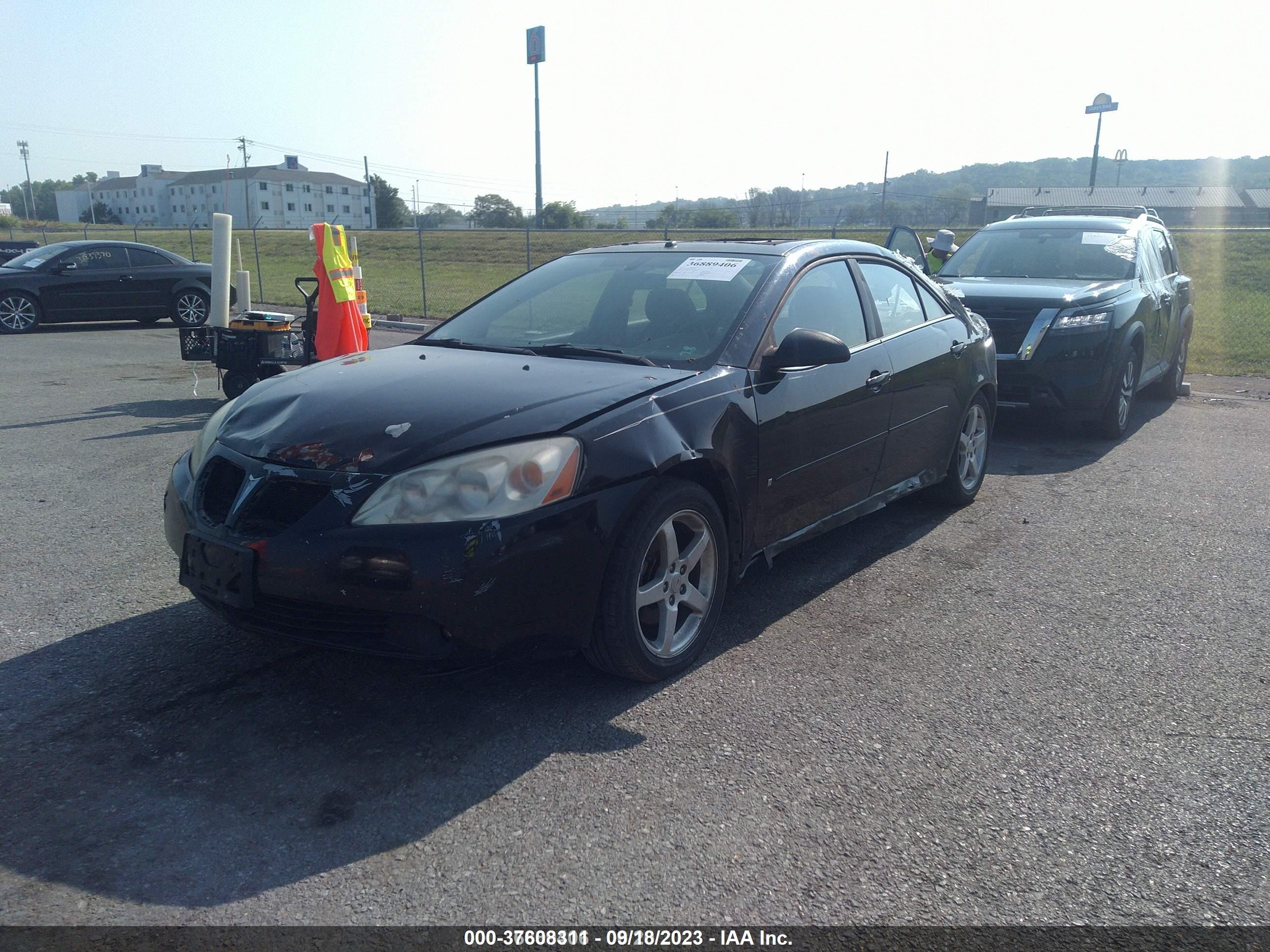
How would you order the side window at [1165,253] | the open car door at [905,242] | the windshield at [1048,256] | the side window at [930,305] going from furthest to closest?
1. the open car door at [905,242]
2. the side window at [1165,253]
3. the windshield at [1048,256]
4. the side window at [930,305]

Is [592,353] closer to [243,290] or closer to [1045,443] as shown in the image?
[1045,443]

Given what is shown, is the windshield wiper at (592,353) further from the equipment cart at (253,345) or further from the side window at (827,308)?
the equipment cart at (253,345)

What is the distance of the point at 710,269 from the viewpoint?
455 cm

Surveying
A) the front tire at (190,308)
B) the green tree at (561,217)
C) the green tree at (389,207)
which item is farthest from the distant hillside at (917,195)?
the green tree at (389,207)

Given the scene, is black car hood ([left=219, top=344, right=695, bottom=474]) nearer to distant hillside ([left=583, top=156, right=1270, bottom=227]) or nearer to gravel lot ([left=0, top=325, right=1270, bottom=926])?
gravel lot ([left=0, top=325, right=1270, bottom=926])

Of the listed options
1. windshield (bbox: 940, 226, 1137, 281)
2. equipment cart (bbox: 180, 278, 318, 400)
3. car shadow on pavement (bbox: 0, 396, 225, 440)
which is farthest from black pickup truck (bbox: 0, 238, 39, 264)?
windshield (bbox: 940, 226, 1137, 281)

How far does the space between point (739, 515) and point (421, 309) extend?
1604cm

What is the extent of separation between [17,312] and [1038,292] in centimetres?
1499

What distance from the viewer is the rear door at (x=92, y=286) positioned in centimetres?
1602

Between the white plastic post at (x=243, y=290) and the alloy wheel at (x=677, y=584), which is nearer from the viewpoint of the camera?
the alloy wheel at (x=677, y=584)

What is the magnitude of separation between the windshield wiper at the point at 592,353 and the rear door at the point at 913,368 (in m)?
1.48

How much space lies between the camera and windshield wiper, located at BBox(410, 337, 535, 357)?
14.2 ft

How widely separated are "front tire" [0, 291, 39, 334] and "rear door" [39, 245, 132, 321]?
23 centimetres

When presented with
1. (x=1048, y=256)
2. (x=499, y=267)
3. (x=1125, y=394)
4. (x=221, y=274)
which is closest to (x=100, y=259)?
(x=221, y=274)
